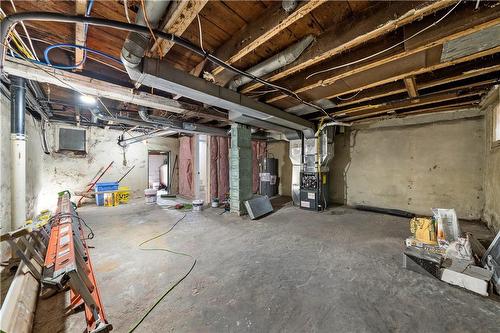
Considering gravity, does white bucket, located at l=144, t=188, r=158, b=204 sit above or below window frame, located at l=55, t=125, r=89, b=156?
below

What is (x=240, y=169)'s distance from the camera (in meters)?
3.98

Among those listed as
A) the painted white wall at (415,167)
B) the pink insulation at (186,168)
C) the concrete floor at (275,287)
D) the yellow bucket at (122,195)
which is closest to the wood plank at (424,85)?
the painted white wall at (415,167)

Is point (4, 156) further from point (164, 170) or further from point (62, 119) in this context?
point (164, 170)

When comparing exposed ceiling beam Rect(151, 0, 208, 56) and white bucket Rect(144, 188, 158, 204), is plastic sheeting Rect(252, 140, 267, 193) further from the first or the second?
exposed ceiling beam Rect(151, 0, 208, 56)

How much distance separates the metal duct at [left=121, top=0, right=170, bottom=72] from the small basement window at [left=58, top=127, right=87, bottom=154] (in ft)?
16.0

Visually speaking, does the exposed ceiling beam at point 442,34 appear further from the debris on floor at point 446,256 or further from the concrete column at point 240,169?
the concrete column at point 240,169

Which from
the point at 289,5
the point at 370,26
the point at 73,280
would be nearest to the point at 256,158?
the point at 370,26

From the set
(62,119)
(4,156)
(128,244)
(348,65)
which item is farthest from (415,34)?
(62,119)

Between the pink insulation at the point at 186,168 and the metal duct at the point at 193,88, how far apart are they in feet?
13.2

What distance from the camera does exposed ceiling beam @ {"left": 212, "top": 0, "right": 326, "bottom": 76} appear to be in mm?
1342

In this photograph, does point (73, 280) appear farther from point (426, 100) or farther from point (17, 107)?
point (426, 100)

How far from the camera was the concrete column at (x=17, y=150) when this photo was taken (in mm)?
2234

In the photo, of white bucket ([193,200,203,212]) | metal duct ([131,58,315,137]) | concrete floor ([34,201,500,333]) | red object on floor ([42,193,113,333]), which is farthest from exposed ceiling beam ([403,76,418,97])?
white bucket ([193,200,203,212])

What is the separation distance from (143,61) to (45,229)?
112 inches
